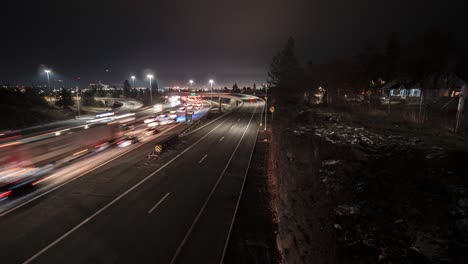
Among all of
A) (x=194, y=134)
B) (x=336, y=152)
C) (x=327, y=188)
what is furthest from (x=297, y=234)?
(x=194, y=134)

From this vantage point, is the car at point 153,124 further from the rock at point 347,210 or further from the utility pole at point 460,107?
the utility pole at point 460,107

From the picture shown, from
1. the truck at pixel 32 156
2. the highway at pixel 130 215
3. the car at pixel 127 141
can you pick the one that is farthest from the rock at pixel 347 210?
the car at pixel 127 141

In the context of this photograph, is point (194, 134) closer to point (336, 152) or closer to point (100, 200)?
point (100, 200)

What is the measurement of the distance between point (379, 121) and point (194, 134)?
27.5 meters

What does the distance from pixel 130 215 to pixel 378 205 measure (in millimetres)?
13852

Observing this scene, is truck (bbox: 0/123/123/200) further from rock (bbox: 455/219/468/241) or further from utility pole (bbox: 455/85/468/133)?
utility pole (bbox: 455/85/468/133)

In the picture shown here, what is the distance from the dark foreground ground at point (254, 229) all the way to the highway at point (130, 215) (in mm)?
611

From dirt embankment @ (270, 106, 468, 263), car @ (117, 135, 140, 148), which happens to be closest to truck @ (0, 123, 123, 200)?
car @ (117, 135, 140, 148)

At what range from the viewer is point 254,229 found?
1398 centimetres

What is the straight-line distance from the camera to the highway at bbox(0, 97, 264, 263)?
463 inches

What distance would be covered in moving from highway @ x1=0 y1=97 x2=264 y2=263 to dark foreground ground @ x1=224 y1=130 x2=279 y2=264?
61cm

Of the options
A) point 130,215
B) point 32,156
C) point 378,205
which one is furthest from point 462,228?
point 32,156

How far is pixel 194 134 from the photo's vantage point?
40719 mm

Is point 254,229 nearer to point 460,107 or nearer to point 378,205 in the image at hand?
point 378,205
